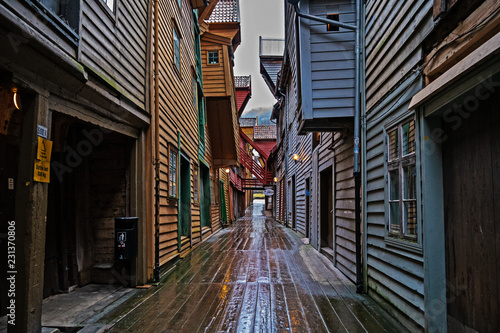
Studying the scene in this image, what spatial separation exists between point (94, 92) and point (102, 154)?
5.78 feet

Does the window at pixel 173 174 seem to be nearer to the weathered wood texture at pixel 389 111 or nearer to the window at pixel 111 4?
the window at pixel 111 4

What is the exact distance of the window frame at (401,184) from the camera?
10.2ft

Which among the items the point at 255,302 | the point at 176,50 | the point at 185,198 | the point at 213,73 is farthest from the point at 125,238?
the point at 213,73

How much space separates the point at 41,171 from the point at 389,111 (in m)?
3.67

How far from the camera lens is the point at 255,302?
13.2 ft

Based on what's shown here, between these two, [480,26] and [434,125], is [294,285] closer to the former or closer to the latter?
[434,125]

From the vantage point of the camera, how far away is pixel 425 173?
9.84ft

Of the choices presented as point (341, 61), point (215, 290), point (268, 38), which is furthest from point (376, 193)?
point (268, 38)

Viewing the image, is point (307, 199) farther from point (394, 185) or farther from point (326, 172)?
point (394, 185)

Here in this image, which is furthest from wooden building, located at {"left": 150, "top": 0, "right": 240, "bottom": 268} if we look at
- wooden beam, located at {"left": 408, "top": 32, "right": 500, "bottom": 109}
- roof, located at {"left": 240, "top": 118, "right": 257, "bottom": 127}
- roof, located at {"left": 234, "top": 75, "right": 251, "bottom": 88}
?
roof, located at {"left": 240, "top": 118, "right": 257, "bottom": 127}

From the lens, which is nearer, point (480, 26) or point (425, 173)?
point (480, 26)

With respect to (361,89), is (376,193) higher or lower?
lower

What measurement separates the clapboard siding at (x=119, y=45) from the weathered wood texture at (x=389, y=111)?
3354 millimetres

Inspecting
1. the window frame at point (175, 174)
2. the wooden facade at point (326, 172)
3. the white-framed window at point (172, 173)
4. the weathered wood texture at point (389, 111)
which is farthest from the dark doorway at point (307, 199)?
the weathered wood texture at point (389, 111)
